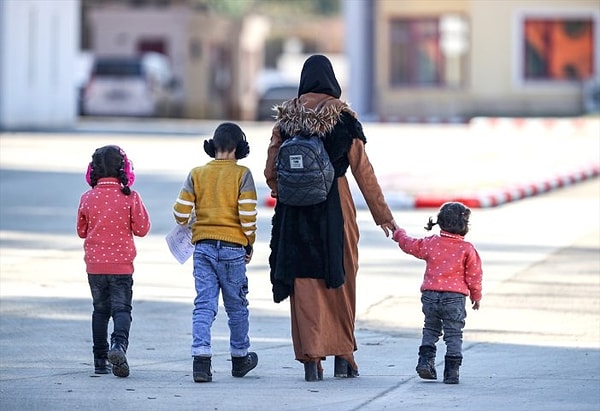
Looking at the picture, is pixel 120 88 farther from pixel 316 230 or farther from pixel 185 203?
pixel 316 230

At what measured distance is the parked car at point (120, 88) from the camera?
46812 millimetres

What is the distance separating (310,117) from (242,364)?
4.69ft

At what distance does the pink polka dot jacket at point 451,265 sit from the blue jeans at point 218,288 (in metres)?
0.95

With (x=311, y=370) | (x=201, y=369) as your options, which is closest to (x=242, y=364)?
(x=201, y=369)

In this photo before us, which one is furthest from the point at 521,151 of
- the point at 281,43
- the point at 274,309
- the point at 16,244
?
the point at 281,43

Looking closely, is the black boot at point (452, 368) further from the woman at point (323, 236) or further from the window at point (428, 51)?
the window at point (428, 51)

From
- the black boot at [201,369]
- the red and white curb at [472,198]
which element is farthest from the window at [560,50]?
the black boot at [201,369]

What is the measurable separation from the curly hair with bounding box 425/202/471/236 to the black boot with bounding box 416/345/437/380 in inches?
26.0

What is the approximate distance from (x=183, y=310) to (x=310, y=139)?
307 cm

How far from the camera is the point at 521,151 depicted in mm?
27281

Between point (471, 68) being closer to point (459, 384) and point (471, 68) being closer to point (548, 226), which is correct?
point (548, 226)

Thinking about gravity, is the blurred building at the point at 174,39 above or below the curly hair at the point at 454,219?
above

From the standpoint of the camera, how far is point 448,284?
26.0 ft

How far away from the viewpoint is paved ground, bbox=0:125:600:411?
24.6 ft
